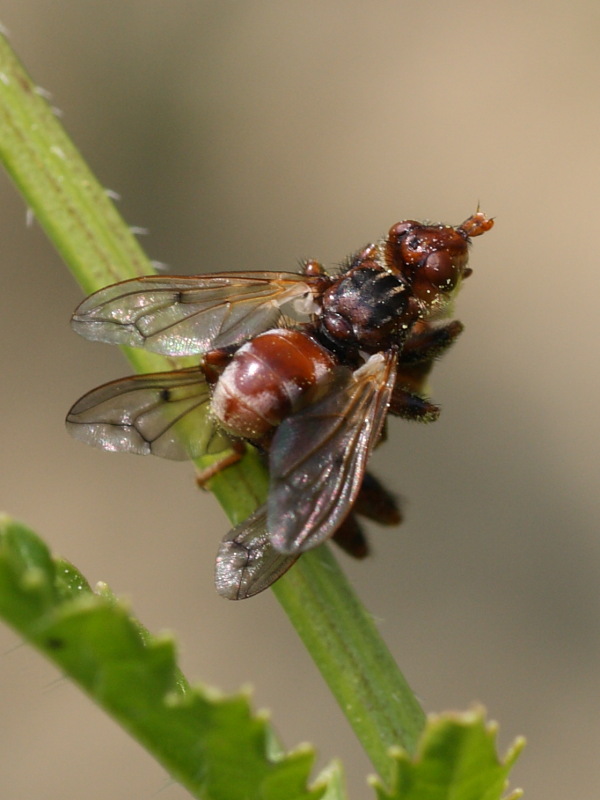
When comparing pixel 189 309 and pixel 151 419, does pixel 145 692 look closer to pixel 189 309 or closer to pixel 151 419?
pixel 151 419

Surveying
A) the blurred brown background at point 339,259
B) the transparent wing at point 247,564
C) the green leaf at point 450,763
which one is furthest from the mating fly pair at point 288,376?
the blurred brown background at point 339,259

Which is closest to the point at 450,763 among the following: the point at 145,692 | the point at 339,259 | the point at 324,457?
the point at 145,692

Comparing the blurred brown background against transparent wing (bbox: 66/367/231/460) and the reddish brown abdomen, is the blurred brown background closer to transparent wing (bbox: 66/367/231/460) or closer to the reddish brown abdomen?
transparent wing (bbox: 66/367/231/460)

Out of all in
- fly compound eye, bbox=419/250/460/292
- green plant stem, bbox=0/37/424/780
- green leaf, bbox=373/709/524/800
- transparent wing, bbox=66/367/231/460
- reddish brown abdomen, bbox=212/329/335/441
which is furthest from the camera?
fly compound eye, bbox=419/250/460/292

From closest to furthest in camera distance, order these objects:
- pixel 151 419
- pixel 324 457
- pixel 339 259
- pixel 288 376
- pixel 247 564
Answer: pixel 247 564
pixel 324 457
pixel 288 376
pixel 151 419
pixel 339 259

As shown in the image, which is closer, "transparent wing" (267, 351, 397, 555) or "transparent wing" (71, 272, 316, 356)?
"transparent wing" (267, 351, 397, 555)

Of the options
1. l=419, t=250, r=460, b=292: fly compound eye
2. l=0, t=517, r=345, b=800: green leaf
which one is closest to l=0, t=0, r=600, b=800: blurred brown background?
l=419, t=250, r=460, b=292: fly compound eye
